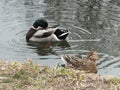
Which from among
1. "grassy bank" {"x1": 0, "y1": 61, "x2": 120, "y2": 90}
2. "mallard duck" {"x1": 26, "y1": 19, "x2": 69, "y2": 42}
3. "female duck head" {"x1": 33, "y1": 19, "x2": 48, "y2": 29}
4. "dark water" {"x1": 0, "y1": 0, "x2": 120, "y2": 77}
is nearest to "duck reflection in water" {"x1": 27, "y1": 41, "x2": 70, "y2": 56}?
"dark water" {"x1": 0, "y1": 0, "x2": 120, "y2": 77}

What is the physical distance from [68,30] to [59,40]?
526mm

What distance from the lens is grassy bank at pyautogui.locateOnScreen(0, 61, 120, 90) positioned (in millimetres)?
5773

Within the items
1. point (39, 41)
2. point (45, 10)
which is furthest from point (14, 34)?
point (45, 10)

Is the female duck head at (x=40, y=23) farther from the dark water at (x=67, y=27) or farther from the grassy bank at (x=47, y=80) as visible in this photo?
the grassy bank at (x=47, y=80)

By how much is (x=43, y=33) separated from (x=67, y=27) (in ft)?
3.20

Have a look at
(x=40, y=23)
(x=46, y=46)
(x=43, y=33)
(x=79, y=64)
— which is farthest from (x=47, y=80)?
→ (x=43, y=33)

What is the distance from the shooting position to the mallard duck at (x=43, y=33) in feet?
45.6

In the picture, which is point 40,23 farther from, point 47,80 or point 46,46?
point 47,80

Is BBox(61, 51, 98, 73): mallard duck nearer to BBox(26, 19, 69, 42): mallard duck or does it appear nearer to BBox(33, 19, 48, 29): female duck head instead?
BBox(26, 19, 69, 42): mallard duck

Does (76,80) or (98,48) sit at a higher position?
(76,80)

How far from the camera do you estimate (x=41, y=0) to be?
53.9 feet

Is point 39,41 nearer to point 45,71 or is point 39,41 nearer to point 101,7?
point 101,7

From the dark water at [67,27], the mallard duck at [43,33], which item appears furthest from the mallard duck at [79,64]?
the mallard duck at [43,33]

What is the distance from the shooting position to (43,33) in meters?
14.8
